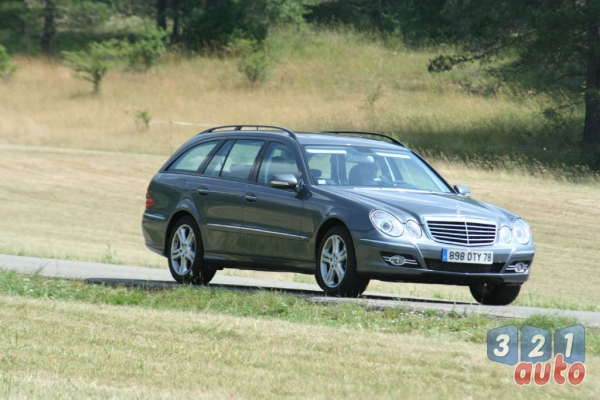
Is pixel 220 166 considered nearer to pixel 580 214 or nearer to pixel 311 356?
pixel 311 356

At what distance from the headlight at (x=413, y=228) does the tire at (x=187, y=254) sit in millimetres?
2928

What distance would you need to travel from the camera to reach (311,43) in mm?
56406

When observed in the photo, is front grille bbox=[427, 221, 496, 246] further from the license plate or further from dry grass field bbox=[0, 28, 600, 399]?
dry grass field bbox=[0, 28, 600, 399]

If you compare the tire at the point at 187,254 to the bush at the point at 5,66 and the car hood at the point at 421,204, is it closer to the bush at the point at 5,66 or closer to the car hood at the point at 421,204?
the car hood at the point at 421,204

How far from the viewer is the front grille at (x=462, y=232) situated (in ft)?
36.6

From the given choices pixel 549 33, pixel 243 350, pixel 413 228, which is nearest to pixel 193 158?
pixel 413 228

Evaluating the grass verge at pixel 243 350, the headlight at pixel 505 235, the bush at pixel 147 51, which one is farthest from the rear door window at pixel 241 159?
the bush at pixel 147 51

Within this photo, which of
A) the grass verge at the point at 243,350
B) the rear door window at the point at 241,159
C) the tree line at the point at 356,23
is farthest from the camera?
the tree line at the point at 356,23

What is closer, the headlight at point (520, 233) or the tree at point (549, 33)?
the headlight at point (520, 233)

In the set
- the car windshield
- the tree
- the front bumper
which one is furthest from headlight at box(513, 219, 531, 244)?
the tree

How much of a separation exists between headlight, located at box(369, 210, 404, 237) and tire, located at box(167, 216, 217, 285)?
8.98 ft

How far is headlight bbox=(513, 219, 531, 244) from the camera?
1163cm

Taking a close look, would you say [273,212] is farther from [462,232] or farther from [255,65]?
[255,65]

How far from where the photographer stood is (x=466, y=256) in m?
11.1
